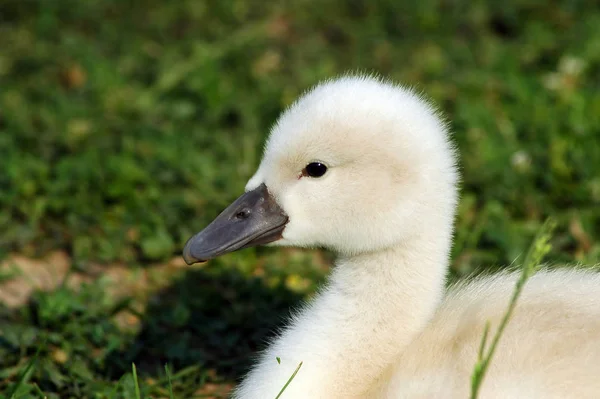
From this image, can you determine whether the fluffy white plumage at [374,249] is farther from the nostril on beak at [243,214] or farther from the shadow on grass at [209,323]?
the shadow on grass at [209,323]

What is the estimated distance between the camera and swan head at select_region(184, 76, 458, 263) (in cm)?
327

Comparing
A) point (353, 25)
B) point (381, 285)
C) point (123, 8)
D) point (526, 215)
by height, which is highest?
point (123, 8)

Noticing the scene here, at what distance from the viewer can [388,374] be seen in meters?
3.20

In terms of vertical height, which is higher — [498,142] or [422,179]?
[422,179]

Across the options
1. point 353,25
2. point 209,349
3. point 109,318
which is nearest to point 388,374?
point 209,349

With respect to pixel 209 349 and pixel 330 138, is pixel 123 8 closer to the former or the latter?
pixel 209 349

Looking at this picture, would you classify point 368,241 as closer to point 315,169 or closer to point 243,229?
point 315,169

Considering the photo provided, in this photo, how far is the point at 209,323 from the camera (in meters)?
4.31

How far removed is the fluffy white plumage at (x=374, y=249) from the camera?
3217 millimetres

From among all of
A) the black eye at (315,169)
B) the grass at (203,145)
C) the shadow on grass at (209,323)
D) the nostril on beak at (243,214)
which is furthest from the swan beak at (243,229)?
the shadow on grass at (209,323)

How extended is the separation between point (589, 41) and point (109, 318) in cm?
391

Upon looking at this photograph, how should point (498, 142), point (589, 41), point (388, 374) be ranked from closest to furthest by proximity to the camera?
1. point (388, 374)
2. point (498, 142)
3. point (589, 41)

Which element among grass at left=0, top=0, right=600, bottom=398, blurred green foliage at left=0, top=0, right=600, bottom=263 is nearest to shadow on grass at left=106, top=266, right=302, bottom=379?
grass at left=0, top=0, right=600, bottom=398

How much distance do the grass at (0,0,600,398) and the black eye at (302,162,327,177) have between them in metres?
0.90
